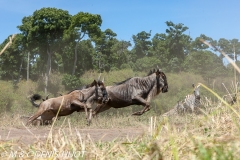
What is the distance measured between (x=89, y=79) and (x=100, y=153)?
1164 inches

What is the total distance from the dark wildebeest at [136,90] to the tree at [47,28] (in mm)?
17483

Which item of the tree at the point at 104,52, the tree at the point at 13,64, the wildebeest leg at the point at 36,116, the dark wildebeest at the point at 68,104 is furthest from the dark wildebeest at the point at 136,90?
the tree at the point at 13,64

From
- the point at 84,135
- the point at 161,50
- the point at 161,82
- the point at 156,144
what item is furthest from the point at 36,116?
the point at 161,50

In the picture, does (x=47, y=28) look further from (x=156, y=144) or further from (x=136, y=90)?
(x=156, y=144)

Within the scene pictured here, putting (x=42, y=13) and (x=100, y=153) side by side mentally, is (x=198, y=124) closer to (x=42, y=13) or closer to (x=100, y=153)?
(x=100, y=153)

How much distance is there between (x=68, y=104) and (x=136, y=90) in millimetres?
2852

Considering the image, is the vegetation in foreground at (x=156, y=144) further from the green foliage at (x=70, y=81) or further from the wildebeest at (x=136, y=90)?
the green foliage at (x=70, y=81)

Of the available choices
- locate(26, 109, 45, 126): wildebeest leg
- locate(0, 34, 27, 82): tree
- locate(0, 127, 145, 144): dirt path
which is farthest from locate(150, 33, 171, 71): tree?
locate(0, 127, 145, 144): dirt path

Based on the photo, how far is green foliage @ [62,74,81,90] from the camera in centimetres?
3197

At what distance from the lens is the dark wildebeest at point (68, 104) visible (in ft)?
43.3

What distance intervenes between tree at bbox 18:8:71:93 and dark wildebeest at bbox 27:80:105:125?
18.7 meters

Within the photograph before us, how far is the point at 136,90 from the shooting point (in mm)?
15148

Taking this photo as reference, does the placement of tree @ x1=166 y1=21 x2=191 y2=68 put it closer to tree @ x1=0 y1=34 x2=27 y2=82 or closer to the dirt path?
tree @ x1=0 y1=34 x2=27 y2=82

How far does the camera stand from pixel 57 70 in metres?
36.0
